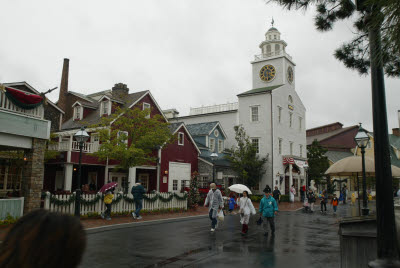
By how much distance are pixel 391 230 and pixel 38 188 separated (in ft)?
45.4

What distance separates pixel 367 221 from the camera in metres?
6.12

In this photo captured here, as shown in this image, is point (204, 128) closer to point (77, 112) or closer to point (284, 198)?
point (284, 198)

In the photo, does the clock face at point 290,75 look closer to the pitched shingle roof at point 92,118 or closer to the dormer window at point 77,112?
the pitched shingle roof at point 92,118

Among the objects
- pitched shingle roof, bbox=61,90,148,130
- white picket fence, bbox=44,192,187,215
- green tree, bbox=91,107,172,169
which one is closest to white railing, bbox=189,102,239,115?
pitched shingle roof, bbox=61,90,148,130

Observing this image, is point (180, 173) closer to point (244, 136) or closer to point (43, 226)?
point (244, 136)

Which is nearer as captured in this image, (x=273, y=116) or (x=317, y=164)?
(x=273, y=116)

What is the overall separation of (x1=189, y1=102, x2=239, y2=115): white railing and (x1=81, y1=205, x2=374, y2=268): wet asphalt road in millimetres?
25674

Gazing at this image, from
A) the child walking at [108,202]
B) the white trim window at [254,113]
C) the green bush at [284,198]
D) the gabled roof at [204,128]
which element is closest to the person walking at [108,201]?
the child walking at [108,202]

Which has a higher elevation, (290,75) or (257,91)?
(290,75)

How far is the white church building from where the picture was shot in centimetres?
3434

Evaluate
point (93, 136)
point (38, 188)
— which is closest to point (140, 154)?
point (38, 188)

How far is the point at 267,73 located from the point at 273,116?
6.39 m

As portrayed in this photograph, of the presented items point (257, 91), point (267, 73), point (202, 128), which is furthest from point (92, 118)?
point (267, 73)

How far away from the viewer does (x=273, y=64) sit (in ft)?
124
